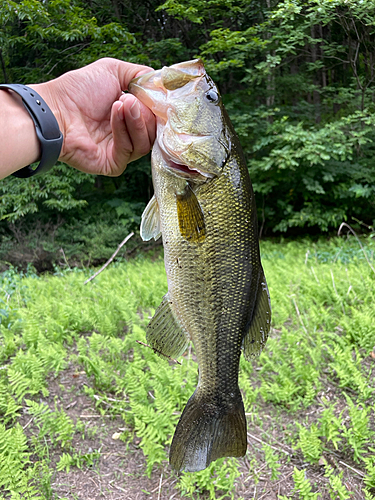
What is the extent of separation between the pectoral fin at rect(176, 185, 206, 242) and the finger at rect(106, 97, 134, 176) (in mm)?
513

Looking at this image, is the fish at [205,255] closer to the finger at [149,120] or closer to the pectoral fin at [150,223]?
the pectoral fin at [150,223]

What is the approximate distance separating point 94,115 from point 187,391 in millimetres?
2225

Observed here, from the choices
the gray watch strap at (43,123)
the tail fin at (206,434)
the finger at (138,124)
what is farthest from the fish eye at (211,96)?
the tail fin at (206,434)

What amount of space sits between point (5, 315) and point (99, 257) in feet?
19.9

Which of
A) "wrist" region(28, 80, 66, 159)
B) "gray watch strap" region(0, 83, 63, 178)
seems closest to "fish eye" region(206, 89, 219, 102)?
"gray watch strap" region(0, 83, 63, 178)

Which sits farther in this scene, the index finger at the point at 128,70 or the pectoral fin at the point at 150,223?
the index finger at the point at 128,70

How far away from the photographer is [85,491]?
8.31 ft

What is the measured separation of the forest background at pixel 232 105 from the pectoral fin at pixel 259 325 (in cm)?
735

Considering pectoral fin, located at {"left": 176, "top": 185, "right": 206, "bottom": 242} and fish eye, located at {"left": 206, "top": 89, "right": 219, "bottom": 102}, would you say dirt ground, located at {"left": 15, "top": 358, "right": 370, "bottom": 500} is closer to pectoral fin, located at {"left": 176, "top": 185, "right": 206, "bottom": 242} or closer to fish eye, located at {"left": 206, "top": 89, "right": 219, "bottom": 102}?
pectoral fin, located at {"left": 176, "top": 185, "right": 206, "bottom": 242}

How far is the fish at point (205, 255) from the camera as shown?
152 cm

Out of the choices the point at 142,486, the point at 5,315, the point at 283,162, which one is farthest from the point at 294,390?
the point at 283,162

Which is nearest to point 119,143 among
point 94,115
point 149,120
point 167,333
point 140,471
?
point 149,120

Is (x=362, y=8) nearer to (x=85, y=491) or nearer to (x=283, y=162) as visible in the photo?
(x=283, y=162)

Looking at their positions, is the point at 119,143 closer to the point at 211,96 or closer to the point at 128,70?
the point at 128,70
